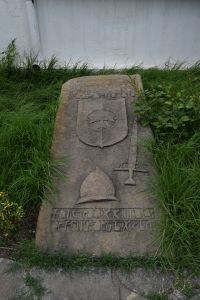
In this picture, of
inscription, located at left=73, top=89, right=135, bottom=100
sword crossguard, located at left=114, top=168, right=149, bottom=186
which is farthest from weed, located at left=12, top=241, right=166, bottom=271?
inscription, located at left=73, top=89, right=135, bottom=100

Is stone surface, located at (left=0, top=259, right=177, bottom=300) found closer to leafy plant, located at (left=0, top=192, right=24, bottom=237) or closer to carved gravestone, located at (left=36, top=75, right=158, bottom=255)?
carved gravestone, located at (left=36, top=75, right=158, bottom=255)

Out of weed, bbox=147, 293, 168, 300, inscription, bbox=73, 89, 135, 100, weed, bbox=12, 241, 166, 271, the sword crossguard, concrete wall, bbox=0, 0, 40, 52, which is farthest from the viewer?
concrete wall, bbox=0, 0, 40, 52

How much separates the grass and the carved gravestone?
0.09m

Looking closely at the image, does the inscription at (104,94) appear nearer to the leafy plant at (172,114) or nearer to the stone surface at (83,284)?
the leafy plant at (172,114)

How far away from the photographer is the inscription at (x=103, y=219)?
2.32 metres

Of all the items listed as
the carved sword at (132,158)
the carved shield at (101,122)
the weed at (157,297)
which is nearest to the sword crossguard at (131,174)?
the carved sword at (132,158)

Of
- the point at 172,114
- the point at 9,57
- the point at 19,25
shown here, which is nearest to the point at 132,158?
the point at 172,114

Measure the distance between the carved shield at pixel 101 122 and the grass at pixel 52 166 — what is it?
29cm

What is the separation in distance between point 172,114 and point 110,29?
1.57 meters

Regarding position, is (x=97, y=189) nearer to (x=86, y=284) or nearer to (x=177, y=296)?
(x=86, y=284)

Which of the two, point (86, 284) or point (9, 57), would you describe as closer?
point (86, 284)

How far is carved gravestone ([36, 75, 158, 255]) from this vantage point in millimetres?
2285

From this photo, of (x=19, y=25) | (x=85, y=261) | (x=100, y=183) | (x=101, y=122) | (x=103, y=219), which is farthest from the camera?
(x=19, y=25)

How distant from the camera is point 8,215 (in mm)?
2385
